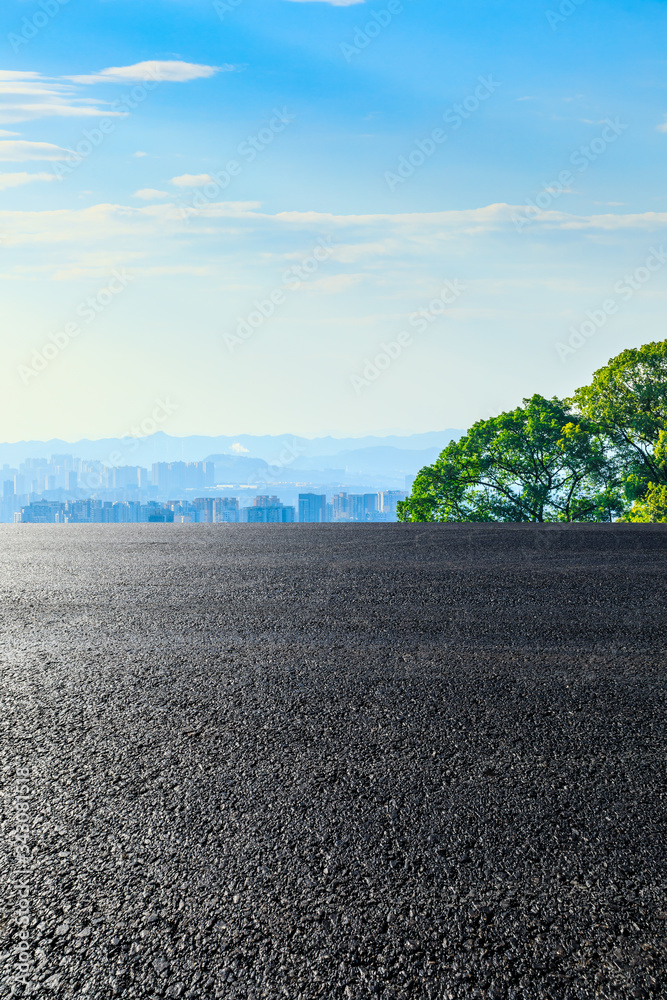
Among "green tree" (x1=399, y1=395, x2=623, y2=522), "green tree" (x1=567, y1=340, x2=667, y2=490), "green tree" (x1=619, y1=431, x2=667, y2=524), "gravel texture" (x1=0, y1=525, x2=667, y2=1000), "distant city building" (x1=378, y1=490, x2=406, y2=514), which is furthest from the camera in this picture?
"distant city building" (x1=378, y1=490, x2=406, y2=514)

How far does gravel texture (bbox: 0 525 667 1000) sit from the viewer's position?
5.09 feet

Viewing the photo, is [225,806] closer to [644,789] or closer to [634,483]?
[644,789]

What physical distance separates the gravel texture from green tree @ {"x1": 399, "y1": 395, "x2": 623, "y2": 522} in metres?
25.0

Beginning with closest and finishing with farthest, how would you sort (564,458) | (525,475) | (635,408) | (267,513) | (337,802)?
(337,802) < (635,408) < (564,458) < (525,475) < (267,513)

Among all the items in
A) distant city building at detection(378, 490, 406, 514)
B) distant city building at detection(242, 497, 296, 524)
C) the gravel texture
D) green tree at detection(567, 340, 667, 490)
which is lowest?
the gravel texture

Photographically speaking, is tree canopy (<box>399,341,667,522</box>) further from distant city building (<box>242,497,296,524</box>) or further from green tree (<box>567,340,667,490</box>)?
distant city building (<box>242,497,296,524</box>)

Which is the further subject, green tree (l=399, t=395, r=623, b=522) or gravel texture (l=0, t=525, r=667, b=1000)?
green tree (l=399, t=395, r=623, b=522)

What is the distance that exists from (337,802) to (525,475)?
95.9 feet

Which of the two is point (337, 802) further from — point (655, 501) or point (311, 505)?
point (311, 505)

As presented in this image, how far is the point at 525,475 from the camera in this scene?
98.6 feet

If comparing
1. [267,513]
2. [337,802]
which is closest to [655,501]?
[337,802]

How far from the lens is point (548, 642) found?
4168 mm

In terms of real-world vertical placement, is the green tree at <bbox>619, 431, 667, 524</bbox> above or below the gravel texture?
above

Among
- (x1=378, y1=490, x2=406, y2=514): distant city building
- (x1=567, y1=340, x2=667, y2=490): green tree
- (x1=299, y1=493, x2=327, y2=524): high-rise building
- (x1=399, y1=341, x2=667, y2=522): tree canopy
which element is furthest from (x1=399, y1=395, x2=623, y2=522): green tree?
(x1=299, y1=493, x2=327, y2=524): high-rise building
